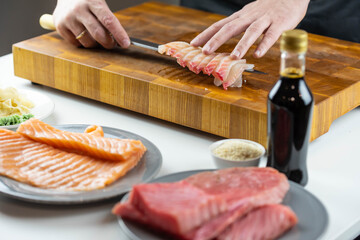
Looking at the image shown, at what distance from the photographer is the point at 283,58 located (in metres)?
1.25

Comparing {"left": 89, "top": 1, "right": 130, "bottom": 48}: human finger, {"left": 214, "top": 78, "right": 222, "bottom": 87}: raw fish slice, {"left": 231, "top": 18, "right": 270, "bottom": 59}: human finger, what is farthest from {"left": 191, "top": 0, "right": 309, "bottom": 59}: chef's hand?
{"left": 89, "top": 1, "right": 130, "bottom": 48}: human finger

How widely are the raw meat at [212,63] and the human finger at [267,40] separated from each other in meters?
0.09

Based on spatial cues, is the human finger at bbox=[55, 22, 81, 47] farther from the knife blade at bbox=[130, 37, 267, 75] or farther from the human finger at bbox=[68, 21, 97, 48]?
the knife blade at bbox=[130, 37, 267, 75]

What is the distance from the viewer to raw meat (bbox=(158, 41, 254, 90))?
1.76 meters

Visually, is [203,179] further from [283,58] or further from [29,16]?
[29,16]

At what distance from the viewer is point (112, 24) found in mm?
2102

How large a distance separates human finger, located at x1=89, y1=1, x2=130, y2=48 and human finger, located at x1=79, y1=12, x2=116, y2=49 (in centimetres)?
2

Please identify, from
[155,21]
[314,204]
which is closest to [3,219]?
[314,204]

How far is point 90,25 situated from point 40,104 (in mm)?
410

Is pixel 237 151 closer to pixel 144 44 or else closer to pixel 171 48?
pixel 171 48

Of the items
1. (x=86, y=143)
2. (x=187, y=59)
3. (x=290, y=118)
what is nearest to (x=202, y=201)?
(x=290, y=118)

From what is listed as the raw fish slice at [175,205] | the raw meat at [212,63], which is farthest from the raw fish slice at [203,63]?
the raw fish slice at [175,205]

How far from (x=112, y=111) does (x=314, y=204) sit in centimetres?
90

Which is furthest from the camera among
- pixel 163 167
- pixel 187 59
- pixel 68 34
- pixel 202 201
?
pixel 68 34
